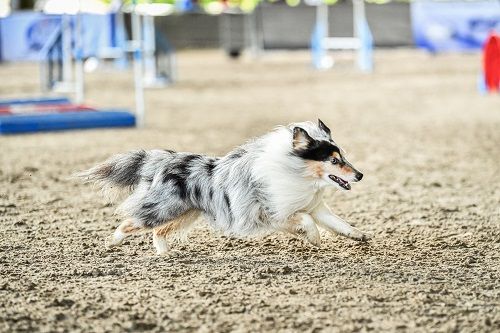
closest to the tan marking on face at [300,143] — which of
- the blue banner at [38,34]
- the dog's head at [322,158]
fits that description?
the dog's head at [322,158]

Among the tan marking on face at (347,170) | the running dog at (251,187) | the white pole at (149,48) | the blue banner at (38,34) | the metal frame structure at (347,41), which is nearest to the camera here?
the tan marking on face at (347,170)

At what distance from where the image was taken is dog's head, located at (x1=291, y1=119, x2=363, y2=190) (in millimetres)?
4430

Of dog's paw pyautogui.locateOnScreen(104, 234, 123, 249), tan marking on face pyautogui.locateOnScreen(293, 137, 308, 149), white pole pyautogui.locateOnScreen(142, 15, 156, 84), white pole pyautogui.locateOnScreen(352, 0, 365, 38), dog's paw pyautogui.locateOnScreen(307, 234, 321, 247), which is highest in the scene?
white pole pyautogui.locateOnScreen(352, 0, 365, 38)

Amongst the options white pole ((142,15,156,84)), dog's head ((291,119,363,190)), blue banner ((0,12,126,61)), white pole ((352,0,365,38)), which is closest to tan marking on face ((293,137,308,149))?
dog's head ((291,119,363,190))

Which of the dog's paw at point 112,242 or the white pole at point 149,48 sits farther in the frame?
the white pole at point 149,48

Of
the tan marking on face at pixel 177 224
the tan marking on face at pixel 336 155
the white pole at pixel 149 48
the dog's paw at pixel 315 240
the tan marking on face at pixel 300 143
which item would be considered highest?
the white pole at pixel 149 48

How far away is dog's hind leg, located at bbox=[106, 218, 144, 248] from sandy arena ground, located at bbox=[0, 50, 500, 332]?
0.06 meters

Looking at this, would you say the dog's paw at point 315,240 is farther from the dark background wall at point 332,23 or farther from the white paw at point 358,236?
the dark background wall at point 332,23

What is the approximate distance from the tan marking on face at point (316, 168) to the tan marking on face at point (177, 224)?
644 millimetres

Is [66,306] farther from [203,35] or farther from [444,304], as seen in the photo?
[203,35]

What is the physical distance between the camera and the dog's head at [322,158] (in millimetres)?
4430

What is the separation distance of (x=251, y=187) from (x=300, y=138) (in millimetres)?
340

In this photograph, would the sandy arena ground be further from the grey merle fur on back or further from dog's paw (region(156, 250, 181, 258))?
the grey merle fur on back

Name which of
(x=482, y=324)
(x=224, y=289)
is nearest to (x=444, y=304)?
(x=482, y=324)
